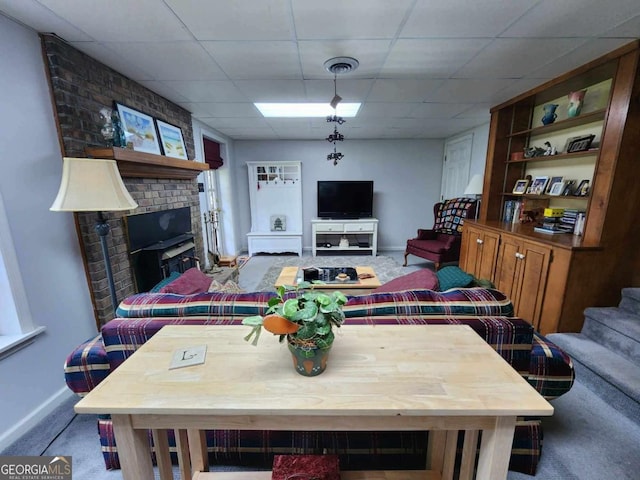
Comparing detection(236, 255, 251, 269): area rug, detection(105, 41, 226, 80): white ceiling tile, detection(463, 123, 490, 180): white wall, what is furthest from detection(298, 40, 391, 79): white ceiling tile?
detection(236, 255, 251, 269): area rug

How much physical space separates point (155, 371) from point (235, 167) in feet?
Result: 16.0

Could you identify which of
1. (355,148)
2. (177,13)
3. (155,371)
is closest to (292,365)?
(155,371)

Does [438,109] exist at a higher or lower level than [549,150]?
higher

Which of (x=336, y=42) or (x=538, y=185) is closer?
(x=336, y=42)

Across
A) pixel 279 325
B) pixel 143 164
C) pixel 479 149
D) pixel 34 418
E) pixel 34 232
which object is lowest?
pixel 34 418

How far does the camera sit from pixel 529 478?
4.06 ft

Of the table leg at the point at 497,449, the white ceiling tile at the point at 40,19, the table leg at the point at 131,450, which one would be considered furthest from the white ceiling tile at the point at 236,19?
the table leg at the point at 497,449

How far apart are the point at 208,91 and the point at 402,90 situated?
6.23 ft

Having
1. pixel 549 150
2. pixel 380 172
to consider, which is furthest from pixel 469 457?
pixel 380 172

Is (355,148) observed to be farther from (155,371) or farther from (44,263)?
(155,371)

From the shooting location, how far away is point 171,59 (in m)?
2.01

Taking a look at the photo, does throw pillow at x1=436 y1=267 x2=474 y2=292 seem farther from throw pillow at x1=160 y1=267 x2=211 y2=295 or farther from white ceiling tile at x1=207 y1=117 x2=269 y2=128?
white ceiling tile at x1=207 y1=117 x2=269 y2=128

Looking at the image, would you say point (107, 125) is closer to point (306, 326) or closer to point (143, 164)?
point (143, 164)

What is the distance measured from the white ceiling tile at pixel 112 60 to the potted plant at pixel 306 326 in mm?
2286
